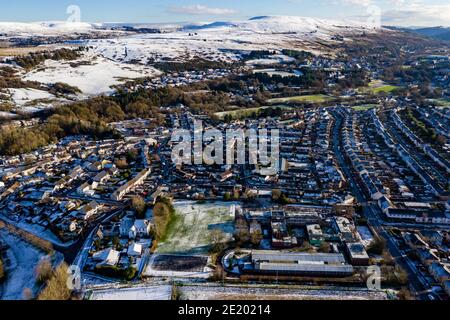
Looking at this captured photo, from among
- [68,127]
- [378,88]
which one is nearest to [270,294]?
[68,127]

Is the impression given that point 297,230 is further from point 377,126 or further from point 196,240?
point 377,126

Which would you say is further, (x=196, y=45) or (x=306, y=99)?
(x=196, y=45)

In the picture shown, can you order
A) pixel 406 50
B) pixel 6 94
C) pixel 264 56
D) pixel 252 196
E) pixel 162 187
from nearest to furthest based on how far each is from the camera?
1. pixel 252 196
2. pixel 162 187
3. pixel 6 94
4. pixel 264 56
5. pixel 406 50

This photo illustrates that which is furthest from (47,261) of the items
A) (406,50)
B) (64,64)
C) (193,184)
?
(406,50)

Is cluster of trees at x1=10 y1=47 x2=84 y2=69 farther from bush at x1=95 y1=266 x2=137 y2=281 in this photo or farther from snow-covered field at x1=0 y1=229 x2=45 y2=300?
bush at x1=95 y1=266 x2=137 y2=281

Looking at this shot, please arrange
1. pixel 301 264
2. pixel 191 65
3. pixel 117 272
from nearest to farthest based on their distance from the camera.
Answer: pixel 117 272
pixel 301 264
pixel 191 65

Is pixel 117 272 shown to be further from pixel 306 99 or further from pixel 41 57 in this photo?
pixel 41 57

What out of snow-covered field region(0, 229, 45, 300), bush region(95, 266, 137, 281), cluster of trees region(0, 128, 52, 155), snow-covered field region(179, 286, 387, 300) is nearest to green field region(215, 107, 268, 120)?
cluster of trees region(0, 128, 52, 155)
